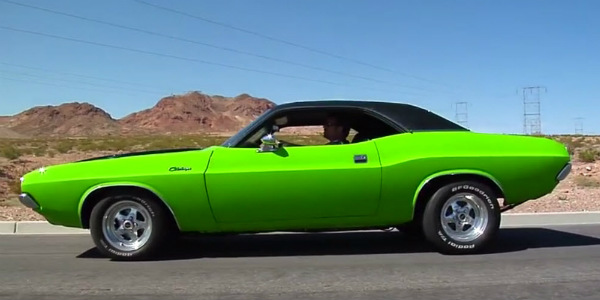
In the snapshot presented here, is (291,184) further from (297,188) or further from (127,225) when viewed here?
(127,225)

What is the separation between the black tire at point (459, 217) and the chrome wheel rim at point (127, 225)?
9.48 feet

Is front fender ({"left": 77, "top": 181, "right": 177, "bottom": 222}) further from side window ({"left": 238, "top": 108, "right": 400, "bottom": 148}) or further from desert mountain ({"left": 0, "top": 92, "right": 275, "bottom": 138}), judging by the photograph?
desert mountain ({"left": 0, "top": 92, "right": 275, "bottom": 138})

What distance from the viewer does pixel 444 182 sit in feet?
23.4

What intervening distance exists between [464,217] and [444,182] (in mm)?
439

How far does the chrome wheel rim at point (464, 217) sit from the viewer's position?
711 centimetres

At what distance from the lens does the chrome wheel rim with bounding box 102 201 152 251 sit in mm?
7012

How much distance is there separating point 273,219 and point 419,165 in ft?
5.20

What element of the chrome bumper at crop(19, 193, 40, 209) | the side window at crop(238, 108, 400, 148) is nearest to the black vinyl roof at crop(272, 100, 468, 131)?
the side window at crop(238, 108, 400, 148)

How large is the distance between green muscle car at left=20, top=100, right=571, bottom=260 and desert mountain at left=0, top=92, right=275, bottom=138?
165647mm

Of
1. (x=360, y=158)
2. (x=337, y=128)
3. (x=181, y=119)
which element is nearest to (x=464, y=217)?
(x=360, y=158)

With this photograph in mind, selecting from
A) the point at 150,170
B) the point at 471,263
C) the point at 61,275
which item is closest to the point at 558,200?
the point at 471,263

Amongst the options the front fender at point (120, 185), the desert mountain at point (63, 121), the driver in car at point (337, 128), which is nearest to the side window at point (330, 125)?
the driver in car at point (337, 128)

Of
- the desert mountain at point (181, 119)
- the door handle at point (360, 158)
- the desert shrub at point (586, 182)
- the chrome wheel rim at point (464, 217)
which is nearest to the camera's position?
the door handle at point (360, 158)

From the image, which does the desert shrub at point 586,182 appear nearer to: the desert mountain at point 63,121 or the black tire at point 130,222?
the black tire at point 130,222
